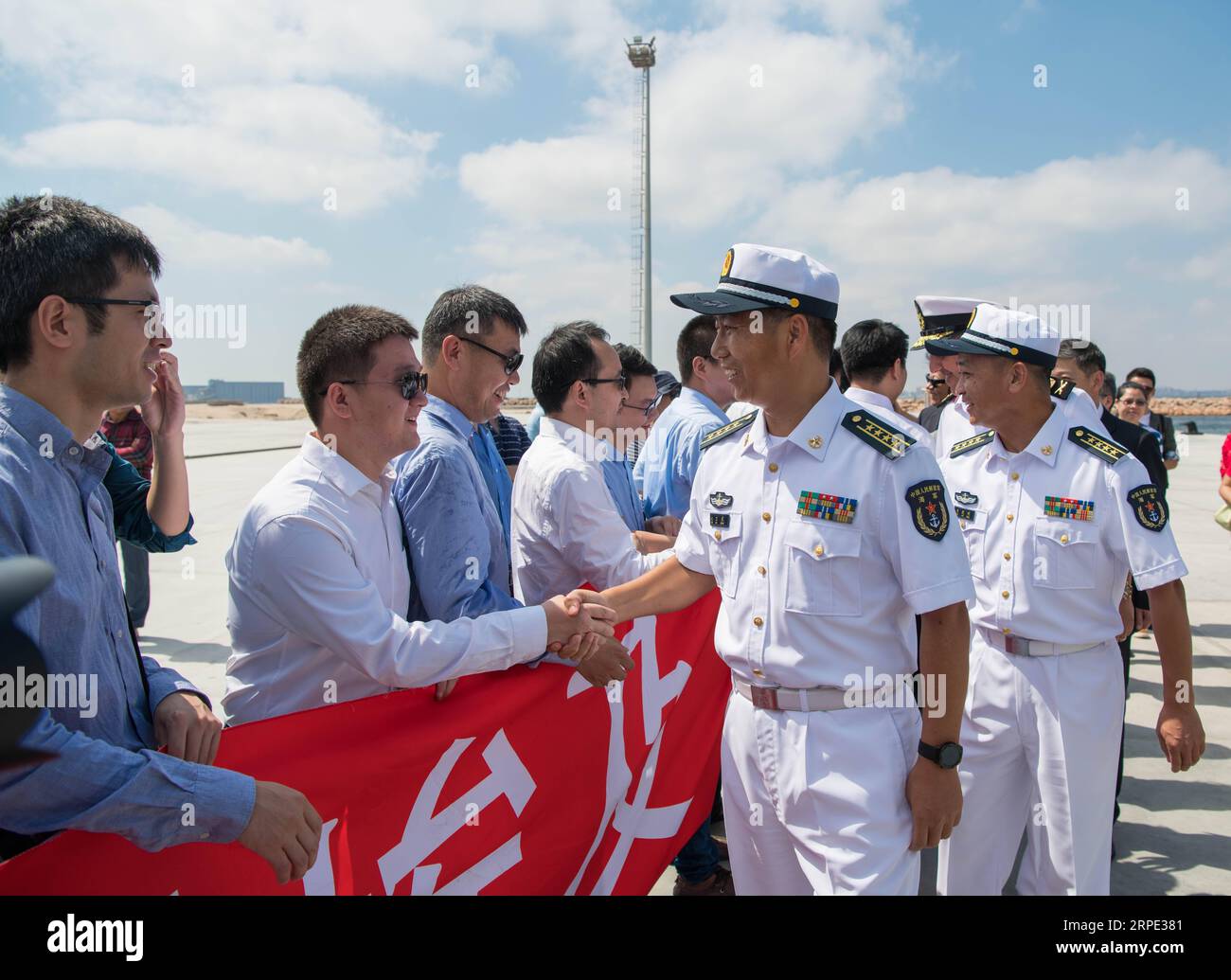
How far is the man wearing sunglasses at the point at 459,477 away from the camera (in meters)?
2.66

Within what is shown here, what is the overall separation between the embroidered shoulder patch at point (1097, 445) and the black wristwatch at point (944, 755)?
4.45 ft

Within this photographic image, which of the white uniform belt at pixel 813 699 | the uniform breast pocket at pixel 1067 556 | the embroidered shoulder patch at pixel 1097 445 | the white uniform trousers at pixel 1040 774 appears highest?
the embroidered shoulder patch at pixel 1097 445

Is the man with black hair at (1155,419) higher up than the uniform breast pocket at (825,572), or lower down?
higher up

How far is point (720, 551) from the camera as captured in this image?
2633mm

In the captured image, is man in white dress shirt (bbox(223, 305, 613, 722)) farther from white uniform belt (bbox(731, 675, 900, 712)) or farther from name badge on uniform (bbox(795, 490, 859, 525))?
name badge on uniform (bbox(795, 490, 859, 525))

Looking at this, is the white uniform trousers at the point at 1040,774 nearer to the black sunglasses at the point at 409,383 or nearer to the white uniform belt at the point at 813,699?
the white uniform belt at the point at 813,699

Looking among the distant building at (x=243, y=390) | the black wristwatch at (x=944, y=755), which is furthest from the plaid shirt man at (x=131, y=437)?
the distant building at (x=243, y=390)

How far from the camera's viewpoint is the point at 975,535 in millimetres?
3262

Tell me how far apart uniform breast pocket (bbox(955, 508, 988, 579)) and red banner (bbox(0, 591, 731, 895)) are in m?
1.13

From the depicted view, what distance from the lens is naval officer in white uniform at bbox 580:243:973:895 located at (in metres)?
2.21

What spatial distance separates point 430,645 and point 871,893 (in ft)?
4.20

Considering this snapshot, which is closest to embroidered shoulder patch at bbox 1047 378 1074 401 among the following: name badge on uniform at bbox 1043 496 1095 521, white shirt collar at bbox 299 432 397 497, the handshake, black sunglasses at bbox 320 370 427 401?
name badge on uniform at bbox 1043 496 1095 521
